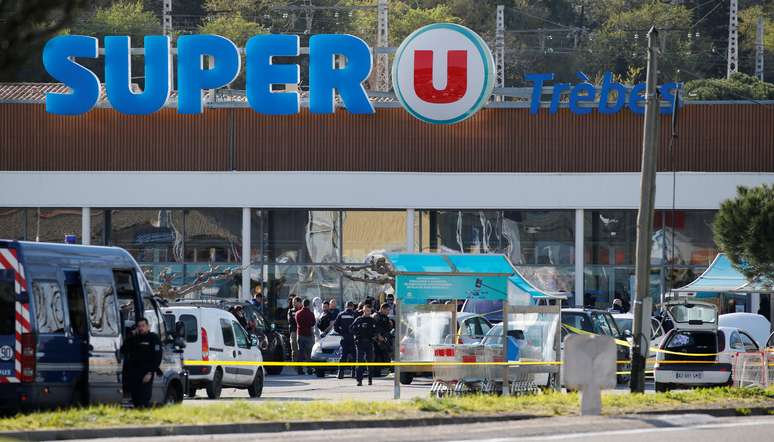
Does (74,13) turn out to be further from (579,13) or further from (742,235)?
(579,13)

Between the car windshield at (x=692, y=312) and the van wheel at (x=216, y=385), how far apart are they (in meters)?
10.6

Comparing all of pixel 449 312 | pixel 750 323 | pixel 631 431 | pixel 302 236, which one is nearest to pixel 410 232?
pixel 302 236

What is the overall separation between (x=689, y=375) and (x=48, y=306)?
13.2 meters

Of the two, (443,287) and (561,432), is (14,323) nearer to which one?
(561,432)

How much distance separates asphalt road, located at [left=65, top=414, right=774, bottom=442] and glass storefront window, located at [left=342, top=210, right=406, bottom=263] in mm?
25887

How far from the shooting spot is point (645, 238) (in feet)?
73.8

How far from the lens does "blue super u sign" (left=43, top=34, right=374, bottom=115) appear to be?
41594mm

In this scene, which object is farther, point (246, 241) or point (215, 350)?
point (246, 241)

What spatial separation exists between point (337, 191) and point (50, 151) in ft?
29.2

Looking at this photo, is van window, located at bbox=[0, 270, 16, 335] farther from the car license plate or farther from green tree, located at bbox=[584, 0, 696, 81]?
green tree, located at bbox=[584, 0, 696, 81]

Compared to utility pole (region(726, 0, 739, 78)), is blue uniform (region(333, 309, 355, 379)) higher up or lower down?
lower down

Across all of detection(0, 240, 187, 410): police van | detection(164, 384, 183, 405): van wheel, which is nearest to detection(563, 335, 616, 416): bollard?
detection(0, 240, 187, 410): police van

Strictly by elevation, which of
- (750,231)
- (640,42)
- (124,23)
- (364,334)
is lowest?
(364,334)

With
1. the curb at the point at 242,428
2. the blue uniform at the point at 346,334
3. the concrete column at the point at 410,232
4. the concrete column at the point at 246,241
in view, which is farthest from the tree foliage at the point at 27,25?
the concrete column at the point at 410,232
